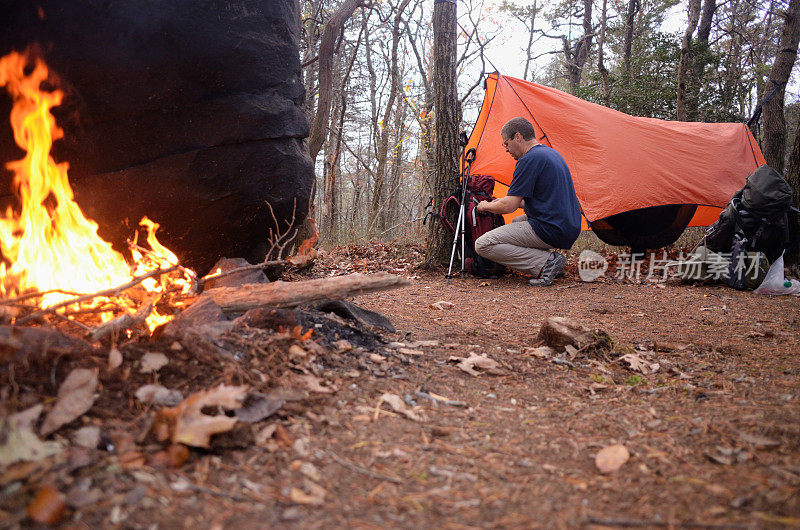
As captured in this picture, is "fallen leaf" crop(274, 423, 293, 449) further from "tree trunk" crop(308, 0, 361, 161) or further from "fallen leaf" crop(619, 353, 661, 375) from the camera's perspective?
"tree trunk" crop(308, 0, 361, 161)

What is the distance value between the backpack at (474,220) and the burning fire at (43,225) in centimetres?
400

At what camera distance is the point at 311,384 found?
211 cm

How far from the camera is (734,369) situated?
9.26ft

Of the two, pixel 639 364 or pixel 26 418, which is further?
pixel 639 364

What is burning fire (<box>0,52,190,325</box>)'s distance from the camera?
9.06 feet

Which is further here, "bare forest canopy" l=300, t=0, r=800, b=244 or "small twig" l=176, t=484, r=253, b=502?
"bare forest canopy" l=300, t=0, r=800, b=244

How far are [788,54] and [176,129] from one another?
8099 millimetres

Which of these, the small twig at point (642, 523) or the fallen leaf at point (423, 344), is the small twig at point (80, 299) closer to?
the fallen leaf at point (423, 344)

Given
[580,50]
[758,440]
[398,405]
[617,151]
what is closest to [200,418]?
[398,405]

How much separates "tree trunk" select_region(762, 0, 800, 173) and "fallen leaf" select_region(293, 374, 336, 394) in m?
7.60

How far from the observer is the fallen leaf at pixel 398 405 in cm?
205

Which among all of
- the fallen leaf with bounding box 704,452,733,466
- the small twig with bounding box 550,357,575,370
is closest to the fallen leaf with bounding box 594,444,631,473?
the fallen leaf with bounding box 704,452,733,466

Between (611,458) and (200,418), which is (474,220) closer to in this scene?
(611,458)

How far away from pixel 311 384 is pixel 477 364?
3.46 ft
